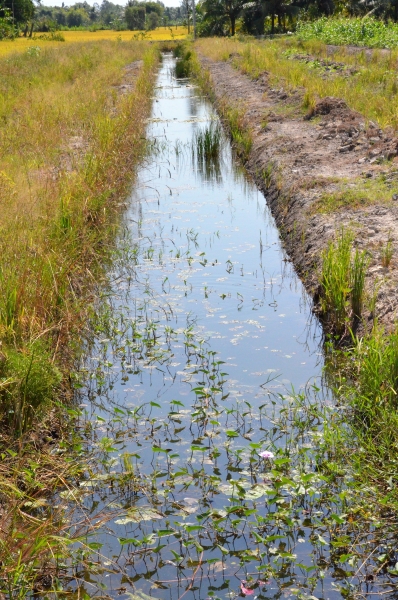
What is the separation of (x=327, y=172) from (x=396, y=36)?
53.2 feet

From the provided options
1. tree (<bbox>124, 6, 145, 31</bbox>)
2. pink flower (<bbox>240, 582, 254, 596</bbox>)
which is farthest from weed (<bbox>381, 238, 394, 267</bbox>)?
tree (<bbox>124, 6, 145, 31</bbox>)

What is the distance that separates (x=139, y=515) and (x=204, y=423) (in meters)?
0.93

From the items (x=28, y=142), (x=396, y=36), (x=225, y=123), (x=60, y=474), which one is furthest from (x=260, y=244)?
(x=396, y=36)

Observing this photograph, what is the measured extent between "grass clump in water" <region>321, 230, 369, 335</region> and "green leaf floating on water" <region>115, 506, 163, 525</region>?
212 centimetres

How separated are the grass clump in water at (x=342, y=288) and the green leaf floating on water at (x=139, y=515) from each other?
6.97ft

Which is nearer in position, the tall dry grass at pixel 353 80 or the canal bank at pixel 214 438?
the canal bank at pixel 214 438

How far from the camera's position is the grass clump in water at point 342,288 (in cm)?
516

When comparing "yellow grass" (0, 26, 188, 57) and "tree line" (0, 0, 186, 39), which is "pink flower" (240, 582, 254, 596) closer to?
"tree line" (0, 0, 186, 39)

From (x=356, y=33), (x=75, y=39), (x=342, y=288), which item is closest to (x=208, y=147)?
(x=342, y=288)

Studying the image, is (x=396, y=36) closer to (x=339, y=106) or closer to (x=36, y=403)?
(x=339, y=106)

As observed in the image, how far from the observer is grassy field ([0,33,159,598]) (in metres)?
3.20

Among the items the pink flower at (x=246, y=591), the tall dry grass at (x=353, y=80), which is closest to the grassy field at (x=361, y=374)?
the pink flower at (x=246, y=591)

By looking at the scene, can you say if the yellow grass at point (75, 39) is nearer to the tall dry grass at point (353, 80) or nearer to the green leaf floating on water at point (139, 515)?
the tall dry grass at point (353, 80)

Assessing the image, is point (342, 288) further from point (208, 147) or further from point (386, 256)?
point (208, 147)
